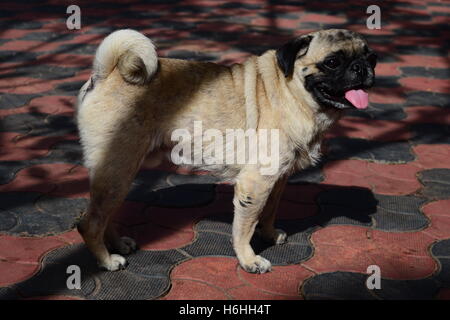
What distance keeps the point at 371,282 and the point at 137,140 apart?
1624 mm

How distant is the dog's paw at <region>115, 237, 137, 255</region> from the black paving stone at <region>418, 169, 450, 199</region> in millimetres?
2386

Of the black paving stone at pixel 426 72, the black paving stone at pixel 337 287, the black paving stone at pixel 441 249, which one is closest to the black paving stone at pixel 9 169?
the black paving stone at pixel 337 287

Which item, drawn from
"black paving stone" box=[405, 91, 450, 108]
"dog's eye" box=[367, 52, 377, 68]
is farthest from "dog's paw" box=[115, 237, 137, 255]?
"black paving stone" box=[405, 91, 450, 108]

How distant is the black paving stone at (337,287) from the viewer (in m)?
3.38

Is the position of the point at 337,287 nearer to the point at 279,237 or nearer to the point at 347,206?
the point at 279,237

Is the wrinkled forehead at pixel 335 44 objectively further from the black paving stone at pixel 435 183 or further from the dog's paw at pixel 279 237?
the black paving stone at pixel 435 183

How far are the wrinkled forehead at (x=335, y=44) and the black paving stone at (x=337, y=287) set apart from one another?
1.32m

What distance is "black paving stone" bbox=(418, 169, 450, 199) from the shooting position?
4688mm

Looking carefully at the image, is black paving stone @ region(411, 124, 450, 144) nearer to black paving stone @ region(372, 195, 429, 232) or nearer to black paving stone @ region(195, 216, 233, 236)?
black paving stone @ region(372, 195, 429, 232)

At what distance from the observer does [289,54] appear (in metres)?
3.50

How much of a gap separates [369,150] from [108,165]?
2.92 meters

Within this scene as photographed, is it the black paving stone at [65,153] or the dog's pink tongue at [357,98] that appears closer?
the dog's pink tongue at [357,98]

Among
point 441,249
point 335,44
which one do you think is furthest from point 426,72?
point 335,44

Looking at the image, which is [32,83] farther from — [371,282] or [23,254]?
[371,282]
